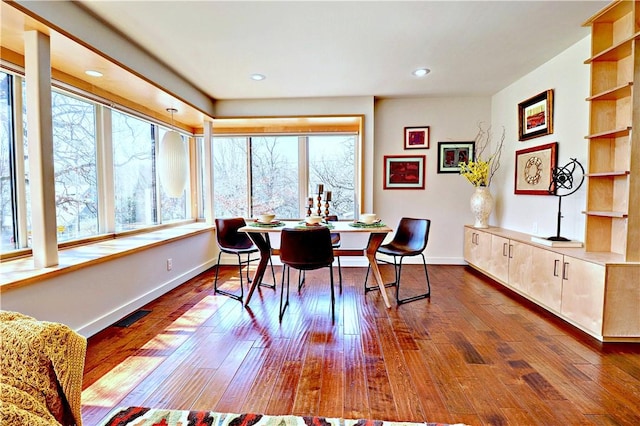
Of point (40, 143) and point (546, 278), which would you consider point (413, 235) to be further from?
point (40, 143)

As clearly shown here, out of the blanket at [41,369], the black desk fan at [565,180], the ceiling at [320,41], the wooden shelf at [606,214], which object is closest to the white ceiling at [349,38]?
the ceiling at [320,41]

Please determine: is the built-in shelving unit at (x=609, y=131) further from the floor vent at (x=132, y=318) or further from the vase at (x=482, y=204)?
the floor vent at (x=132, y=318)

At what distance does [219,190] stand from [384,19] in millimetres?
3665

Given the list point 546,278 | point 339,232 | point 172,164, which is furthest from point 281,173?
point 546,278

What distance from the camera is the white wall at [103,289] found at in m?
2.04

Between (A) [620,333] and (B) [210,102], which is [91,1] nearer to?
(B) [210,102]

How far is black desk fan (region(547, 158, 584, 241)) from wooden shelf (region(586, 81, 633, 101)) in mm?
572

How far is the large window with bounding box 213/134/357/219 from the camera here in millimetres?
4996

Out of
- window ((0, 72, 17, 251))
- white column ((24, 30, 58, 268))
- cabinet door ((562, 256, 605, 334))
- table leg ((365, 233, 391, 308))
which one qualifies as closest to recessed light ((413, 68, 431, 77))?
table leg ((365, 233, 391, 308))

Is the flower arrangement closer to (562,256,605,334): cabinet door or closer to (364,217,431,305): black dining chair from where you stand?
(364,217,431,305): black dining chair

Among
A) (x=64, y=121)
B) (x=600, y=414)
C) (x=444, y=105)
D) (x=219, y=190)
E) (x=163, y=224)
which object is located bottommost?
(x=600, y=414)

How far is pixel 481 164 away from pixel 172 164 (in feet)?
13.0

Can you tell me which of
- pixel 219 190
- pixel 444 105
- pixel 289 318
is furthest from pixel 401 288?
pixel 219 190

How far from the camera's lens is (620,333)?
7.51ft
